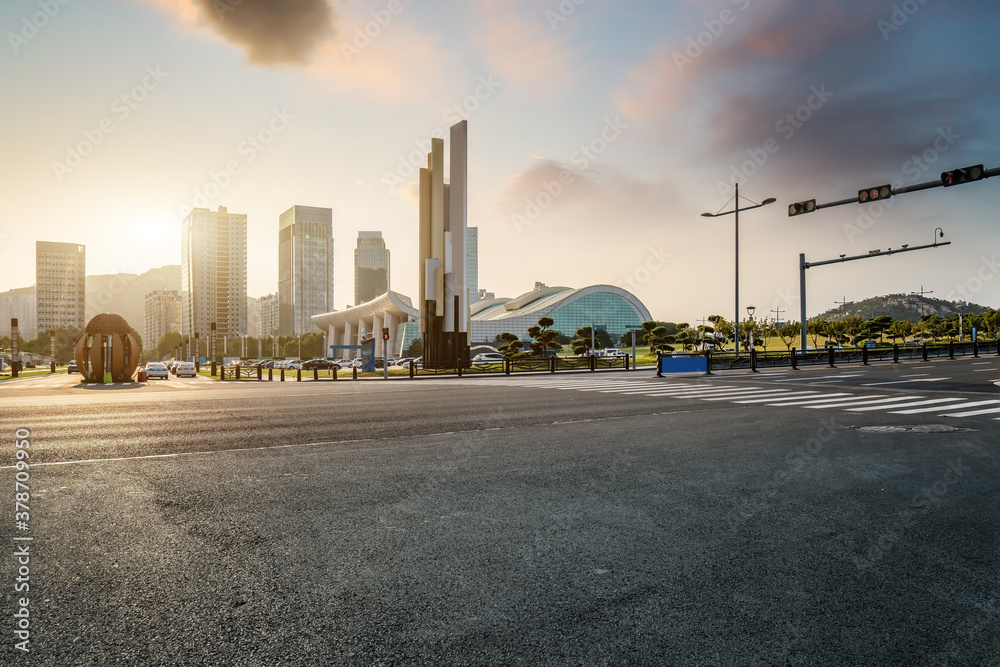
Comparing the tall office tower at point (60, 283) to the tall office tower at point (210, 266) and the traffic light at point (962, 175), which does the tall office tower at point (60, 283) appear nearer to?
the tall office tower at point (210, 266)

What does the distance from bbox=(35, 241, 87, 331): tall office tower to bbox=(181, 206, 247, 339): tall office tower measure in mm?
26541

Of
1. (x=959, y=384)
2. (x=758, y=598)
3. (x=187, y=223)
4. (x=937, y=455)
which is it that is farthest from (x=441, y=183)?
(x=187, y=223)

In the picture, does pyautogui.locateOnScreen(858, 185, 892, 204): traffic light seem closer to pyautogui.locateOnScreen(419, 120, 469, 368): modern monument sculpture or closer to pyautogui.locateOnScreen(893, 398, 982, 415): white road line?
pyautogui.locateOnScreen(893, 398, 982, 415): white road line

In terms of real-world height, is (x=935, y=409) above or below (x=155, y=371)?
above

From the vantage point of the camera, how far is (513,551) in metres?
4.08

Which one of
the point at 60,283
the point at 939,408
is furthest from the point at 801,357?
the point at 60,283

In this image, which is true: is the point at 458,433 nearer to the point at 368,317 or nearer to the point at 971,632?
the point at 971,632

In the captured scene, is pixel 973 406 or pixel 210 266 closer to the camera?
pixel 973 406

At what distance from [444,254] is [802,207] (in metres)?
29.6

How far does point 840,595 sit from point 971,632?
1.98 feet

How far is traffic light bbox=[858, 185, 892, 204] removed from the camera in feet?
58.4

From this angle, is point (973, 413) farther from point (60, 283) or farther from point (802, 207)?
point (60, 283)

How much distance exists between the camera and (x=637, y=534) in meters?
4.46

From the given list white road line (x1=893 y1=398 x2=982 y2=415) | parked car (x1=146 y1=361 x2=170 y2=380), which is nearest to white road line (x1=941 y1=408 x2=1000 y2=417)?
white road line (x1=893 y1=398 x2=982 y2=415)
